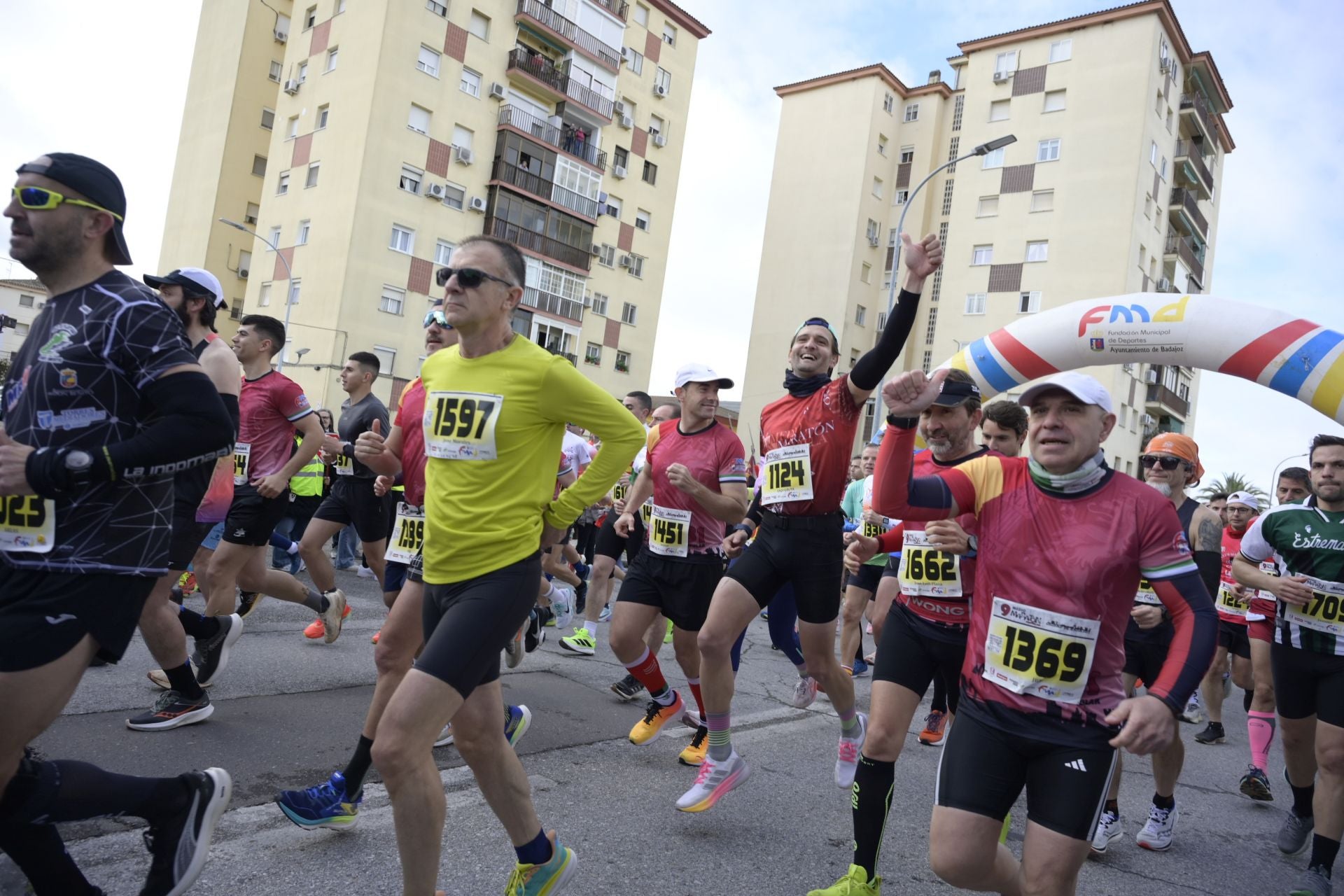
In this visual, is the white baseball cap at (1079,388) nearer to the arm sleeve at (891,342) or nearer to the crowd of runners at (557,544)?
the crowd of runners at (557,544)

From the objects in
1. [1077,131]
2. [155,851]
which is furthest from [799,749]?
[1077,131]

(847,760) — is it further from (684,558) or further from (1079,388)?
(1079,388)

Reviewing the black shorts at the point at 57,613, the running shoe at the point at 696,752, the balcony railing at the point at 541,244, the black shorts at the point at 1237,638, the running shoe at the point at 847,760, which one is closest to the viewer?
the black shorts at the point at 57,613

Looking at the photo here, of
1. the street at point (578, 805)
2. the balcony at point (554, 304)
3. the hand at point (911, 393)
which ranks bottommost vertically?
the street at point (578, 805)

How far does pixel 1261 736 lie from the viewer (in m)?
6.60

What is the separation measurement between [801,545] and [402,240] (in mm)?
32575

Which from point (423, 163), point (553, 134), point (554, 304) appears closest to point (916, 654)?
point (423, 163)

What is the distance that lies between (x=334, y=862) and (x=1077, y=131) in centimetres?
4392

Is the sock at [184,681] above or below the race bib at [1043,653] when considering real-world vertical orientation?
below

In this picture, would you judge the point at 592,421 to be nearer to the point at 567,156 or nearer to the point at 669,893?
the point at 669,893

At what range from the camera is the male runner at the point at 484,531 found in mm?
2910

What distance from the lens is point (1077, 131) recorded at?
132 ft

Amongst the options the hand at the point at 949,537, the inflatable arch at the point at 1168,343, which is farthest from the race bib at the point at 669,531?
the hand at the point at 949,537

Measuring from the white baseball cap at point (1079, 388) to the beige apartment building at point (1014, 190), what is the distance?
30800 mm
